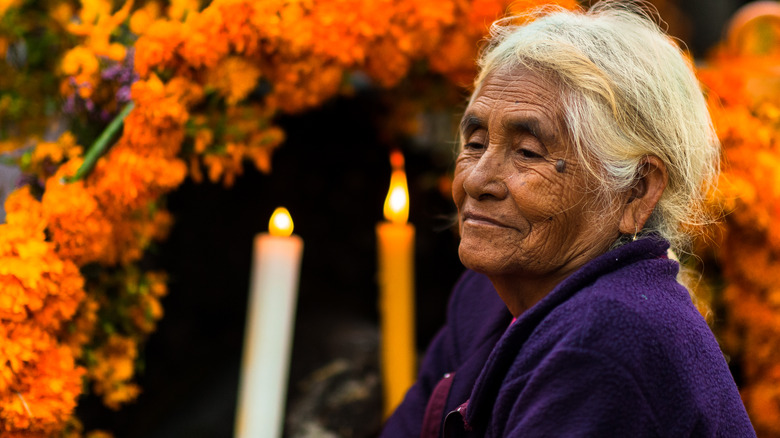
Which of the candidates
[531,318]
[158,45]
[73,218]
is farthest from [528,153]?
[73,218]

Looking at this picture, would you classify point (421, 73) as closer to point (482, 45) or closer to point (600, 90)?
point (482, 45)

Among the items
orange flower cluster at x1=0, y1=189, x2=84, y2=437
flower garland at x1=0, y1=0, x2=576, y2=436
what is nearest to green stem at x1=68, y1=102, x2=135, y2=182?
flower garland at x1=0, y1=0, x2=576, y2=436

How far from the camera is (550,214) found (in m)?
1.43

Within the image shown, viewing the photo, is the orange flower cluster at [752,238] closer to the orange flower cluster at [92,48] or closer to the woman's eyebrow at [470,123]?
the woman's eyebrow at [470,123]

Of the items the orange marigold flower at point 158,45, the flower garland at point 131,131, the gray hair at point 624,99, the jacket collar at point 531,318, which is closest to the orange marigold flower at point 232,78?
the flower garland at point 131,131

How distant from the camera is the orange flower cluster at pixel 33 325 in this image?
141 cm

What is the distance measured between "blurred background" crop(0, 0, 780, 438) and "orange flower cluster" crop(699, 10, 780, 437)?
4cm

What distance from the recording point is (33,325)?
1.49 meters

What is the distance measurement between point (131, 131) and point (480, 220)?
→ 767 mm

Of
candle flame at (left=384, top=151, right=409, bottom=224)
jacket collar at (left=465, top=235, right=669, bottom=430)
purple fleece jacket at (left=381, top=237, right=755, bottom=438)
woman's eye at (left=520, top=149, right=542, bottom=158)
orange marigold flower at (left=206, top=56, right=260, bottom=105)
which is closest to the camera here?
purple fleece jacket at (left=381, top=237, right=755, bottom=438)

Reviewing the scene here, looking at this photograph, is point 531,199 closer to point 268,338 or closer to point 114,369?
point 268,338

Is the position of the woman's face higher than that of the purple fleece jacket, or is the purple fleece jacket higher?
the woman's face

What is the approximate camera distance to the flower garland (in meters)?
1.48

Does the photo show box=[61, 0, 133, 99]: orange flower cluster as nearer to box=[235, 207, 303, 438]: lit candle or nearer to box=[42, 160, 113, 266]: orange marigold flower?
box=[42, 160, 113, 266]: orange marigold flower
